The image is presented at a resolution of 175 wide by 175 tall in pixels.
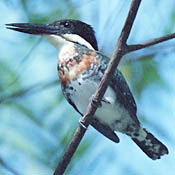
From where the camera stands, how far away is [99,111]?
254cm

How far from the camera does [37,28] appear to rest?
98.8 inches

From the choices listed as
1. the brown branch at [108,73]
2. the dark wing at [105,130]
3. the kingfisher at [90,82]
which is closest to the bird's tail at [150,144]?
the kingfisher at [90,82]

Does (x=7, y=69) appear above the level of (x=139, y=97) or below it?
above

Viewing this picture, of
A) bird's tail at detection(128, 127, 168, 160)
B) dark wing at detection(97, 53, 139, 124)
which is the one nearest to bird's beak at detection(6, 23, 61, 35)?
dark wing at detection(97, 53, 139, 124)

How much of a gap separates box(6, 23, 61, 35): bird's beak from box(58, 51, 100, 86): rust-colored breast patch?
165 millimetres

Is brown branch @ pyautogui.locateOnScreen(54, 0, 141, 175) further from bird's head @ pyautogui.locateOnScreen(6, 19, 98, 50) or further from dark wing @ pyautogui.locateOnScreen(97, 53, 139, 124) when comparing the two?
bird's head @ pyautogui.locateOnScreen(6, 19, 98, 50)

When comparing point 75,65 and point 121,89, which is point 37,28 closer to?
point 75,65

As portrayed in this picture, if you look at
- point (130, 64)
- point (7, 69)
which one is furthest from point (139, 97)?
point (7, 69)

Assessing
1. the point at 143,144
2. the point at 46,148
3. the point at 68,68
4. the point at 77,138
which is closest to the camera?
the point at 77,138

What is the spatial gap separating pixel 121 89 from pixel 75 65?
0.26m

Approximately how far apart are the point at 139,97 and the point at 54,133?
561 millimetres

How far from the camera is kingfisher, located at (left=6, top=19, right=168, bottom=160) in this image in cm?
245

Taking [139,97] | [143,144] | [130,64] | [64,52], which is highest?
[64,52]

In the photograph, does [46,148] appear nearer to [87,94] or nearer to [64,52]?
[87,94]
